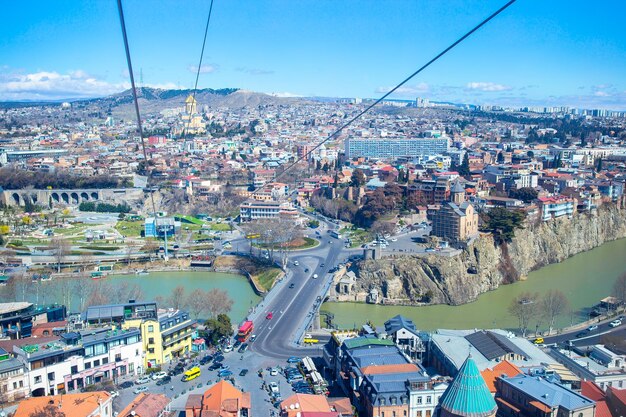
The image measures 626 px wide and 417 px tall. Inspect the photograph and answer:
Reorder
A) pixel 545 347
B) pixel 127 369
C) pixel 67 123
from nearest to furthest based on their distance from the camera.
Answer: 1. pixel 127 369
2. pixel 545 347
3. pixel 67 123

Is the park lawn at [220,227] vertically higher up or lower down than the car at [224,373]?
lower down

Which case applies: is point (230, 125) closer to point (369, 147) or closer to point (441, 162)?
point (369, 147)

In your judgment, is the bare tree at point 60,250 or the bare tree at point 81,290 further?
the bare tree at point 60,250

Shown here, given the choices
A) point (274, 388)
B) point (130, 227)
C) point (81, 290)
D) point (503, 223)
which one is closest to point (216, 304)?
point (81, 290)

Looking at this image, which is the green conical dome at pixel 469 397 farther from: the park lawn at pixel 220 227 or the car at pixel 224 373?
the park lawn at pixel 220 227

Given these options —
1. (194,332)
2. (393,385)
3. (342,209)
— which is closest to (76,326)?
(194,332)

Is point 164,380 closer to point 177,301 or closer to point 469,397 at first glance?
point 177,301

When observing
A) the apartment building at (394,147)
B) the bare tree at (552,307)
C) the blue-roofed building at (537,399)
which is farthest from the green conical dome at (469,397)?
the apartment building at (394,147)
